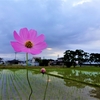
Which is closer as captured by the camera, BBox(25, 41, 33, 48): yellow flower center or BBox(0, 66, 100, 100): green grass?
BBox(25, 41, 33, 48): yellow flower center

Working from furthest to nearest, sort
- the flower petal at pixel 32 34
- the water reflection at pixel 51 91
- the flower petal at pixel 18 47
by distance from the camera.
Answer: the water reflection at pixel 51 91 < the flower petal at pixel 32 34 < the flower petal at pixel 18 47

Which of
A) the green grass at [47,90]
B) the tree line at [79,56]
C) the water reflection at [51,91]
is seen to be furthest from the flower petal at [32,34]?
the tree line at [79,56]

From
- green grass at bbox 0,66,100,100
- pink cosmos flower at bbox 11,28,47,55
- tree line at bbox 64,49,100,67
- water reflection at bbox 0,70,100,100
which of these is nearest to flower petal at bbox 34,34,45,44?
pink cosmos flower at bbox 11,28,47,55

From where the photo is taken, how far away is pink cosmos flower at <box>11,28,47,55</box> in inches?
29.7

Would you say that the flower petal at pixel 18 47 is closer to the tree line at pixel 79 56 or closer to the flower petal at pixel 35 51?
the flower petal at pixel 35 51

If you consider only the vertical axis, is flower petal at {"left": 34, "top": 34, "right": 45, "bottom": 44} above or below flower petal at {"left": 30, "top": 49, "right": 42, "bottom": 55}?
above

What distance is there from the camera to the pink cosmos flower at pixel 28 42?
75 cm

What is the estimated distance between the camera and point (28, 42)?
0.80m

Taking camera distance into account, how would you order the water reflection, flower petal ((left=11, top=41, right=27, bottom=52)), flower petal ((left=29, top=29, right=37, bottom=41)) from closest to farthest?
flower petal ((left=11, top=41, right=27, bottom=52)), flower petal ((left=29, top=29, right=37, bottom=41)), the water reflection

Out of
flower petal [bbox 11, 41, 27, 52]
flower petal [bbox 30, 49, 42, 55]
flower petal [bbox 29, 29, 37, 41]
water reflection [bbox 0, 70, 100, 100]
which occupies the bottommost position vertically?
water reflection [bbox 0, 70, 100, 100]

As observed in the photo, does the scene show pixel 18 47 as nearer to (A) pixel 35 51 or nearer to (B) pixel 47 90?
(A) pixel 35 51

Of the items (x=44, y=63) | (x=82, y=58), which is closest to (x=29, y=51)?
(x=44, y=63)

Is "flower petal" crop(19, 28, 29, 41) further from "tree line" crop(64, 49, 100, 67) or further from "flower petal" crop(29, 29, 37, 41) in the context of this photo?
"tree line" crop(64, 49, 100, 67)

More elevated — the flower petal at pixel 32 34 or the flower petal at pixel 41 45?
the flower petal at pixel 32 34
